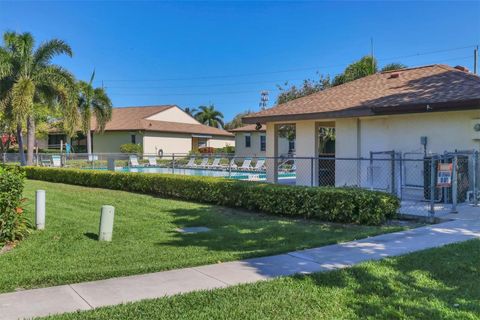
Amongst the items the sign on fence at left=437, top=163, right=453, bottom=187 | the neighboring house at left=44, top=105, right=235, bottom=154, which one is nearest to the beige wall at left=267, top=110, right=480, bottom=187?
the sign on fence at left=437, top=163, right=453, bottom=187

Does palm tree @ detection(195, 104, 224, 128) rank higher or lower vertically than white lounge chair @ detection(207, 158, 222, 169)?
higher

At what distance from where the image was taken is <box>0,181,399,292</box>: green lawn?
5.58m

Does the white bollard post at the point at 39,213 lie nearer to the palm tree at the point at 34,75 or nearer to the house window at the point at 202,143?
the palm tree at the point at 34,75

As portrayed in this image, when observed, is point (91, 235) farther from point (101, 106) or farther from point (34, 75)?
point (101, 106)

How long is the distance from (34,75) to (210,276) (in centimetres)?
2236

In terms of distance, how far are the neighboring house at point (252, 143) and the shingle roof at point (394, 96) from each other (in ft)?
65.8

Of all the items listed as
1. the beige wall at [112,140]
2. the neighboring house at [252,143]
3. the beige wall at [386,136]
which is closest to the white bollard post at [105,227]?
the beige wall at [386,136]

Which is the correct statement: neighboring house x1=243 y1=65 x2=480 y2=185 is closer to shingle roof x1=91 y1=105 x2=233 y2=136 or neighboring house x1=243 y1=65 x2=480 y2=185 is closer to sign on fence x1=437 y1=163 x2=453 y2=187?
sign on fence x1=437 y1=163 x2=453 y2=187

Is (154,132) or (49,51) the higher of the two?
(49,51)

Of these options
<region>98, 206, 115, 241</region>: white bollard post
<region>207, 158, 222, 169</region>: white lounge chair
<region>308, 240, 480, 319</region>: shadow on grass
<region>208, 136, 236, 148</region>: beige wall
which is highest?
<region>208, 136, 236, 148</region>: beige wall

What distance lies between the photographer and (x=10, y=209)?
7.05 meters

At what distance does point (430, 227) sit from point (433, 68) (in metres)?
9.66

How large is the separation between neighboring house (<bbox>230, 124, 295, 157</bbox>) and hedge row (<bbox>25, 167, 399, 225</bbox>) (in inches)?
941

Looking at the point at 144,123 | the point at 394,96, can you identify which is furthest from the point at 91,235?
the point at 144,123
